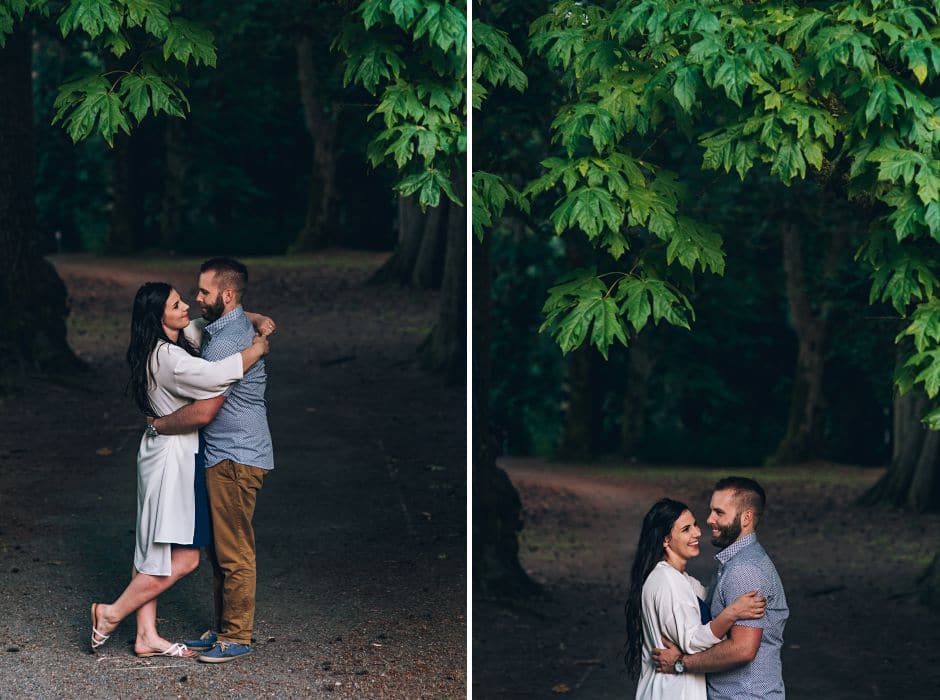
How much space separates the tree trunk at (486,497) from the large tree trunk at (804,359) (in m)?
11.9

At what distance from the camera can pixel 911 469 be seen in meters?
17.9

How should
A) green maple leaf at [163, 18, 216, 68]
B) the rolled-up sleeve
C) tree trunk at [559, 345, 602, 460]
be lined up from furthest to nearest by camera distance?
tree trunk at [559, 345, 602, 460] → green maple leaf at [163, 18, 216, 68] → the rolled-up sleeve

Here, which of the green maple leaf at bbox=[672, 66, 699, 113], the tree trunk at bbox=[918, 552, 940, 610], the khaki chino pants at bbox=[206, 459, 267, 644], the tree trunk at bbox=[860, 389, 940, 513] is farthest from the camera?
the tree trunk at bbox=[860, 389, 940, 513]

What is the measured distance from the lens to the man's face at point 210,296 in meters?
6.30

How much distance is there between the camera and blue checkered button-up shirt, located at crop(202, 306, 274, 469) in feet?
20.9

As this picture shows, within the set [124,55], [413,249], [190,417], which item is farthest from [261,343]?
[413,249]

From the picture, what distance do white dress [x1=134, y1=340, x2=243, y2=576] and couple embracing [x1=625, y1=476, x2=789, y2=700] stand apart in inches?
81.0

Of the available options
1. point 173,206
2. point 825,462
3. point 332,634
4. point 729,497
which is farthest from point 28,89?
point 825,462

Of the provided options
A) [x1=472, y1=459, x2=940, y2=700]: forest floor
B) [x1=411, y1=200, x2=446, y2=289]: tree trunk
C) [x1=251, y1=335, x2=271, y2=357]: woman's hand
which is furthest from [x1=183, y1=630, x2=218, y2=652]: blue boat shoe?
[x1=411, y1=200, x2=446, y2=289]: tree trunk

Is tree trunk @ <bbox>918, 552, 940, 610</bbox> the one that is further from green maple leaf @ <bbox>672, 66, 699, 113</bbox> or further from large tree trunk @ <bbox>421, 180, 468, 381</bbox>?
green maple leaf @ <bbox>672, 66, 699, 113</bbox>

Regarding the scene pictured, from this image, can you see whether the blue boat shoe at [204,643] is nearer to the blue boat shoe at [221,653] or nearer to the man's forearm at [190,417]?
the blue boat shoe at [221,653]

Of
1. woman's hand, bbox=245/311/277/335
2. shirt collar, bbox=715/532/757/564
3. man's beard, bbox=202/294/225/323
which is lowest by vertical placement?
shirt collar, bbox=715/532/757/564

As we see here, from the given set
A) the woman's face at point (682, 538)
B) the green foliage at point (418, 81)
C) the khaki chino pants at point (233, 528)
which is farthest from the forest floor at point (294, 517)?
the green foliage at point (418, 81)

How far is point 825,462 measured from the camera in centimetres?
2300
